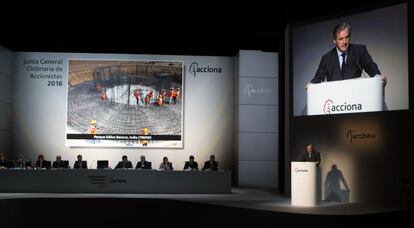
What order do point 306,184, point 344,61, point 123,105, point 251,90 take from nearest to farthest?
1. point 306,184
2. point 344,61
3. point 251,90
4. point 123,105

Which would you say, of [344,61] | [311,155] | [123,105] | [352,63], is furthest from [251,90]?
[352,63]

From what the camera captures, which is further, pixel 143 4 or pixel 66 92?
pixel 66 92

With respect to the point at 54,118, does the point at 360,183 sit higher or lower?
lower

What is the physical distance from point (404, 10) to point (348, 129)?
242cm

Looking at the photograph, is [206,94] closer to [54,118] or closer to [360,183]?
[54,118]

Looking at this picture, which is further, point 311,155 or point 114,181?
point 114,181

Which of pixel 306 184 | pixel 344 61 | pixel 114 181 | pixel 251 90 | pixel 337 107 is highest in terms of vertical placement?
pixel 344 61

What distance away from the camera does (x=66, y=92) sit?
1453 cm

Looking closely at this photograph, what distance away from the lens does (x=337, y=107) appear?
10.2 meters

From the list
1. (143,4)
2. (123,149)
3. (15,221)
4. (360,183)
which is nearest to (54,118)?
(123,149)

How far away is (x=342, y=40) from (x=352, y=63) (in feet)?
1.87

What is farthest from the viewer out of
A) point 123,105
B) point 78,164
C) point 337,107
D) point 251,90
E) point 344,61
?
point 123,105

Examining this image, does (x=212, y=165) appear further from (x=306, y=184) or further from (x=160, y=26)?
(x=306, y=184)

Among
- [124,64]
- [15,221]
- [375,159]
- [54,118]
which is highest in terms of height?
[124,64]
